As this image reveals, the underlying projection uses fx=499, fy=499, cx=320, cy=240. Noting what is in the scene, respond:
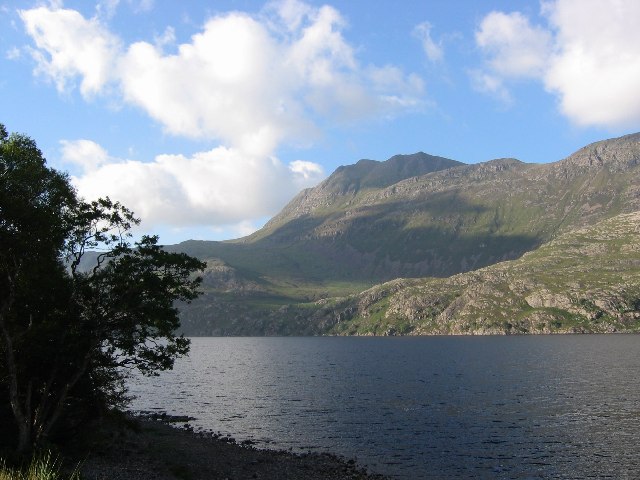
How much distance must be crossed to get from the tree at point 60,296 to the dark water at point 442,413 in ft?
112

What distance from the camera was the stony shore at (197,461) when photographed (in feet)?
156

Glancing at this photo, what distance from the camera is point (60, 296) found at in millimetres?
42469

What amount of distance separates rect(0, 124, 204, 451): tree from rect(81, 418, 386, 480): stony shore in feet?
20.6

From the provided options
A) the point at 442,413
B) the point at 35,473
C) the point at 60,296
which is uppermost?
the point at 60,296

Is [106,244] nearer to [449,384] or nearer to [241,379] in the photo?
[449,384]

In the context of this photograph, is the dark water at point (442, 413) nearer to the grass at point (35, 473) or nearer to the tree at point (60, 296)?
the tree at point (60, 296)

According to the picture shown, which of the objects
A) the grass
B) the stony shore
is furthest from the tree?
the grass

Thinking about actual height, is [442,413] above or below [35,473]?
below

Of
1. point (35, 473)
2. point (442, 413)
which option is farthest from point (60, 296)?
point (442, 413)

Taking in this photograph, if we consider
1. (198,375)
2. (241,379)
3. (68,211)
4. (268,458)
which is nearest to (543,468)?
(268,458)

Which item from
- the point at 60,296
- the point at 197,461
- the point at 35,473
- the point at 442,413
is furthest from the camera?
the point at 442,413

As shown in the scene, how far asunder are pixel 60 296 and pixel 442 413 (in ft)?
239

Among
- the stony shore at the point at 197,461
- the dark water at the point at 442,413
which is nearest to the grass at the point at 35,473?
the stony shore at the point at 197,461

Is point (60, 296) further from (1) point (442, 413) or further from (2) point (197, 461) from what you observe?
(1) point (442, 413)
